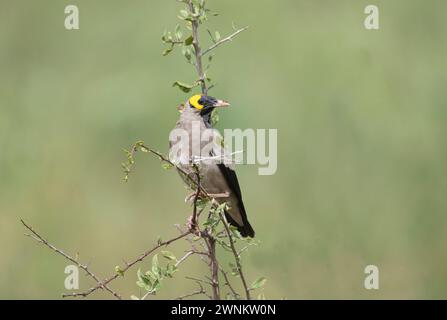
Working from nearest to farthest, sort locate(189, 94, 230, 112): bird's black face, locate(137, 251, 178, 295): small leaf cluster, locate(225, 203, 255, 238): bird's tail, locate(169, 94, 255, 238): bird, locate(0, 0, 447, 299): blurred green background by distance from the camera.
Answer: locate(137, 251, 178, 295): small leaf cluster, locate(169, 94, 255, 238): bird, locate(189, 94, 230, 112): bird's black face, locate(225, 203, 255, 238): bird's tail, locate(0, 0, 447, 299): blurred green background

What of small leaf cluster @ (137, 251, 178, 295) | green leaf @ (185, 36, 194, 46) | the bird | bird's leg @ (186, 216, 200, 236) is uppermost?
green leaf @ (185, 36, 194, 46)

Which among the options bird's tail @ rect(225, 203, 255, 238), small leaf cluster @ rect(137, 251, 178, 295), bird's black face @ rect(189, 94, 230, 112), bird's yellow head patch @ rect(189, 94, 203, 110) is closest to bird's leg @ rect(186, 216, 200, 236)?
small leaf cluster @ rect(137, 251, 178, 295)

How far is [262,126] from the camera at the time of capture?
30.1 feet

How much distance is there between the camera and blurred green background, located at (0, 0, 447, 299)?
27.3 feet

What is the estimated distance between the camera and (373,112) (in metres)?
9.51

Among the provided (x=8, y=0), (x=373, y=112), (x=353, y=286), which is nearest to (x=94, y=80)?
(x=8, y=0)

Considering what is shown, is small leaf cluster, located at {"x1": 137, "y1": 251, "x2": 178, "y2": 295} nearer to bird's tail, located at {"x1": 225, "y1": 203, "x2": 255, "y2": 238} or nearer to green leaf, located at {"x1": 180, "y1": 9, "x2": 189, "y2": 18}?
green leaf, located at {"x1": 180, "y1": 9, "x2": 189, "y2": 18}

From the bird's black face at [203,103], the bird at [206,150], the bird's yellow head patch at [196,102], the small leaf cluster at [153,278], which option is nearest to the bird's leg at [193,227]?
the small leaf cluster at [153,278]

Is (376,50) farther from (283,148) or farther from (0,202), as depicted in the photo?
(0,202)

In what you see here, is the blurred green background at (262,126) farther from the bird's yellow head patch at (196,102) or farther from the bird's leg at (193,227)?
the bird's leg at (193,227)

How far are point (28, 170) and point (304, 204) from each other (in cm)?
252

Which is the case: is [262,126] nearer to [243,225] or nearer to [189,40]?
[243,225]

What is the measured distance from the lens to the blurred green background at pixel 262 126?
8336mm

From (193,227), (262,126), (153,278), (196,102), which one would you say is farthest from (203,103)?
(262,126)
